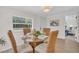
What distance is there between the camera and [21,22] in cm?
198

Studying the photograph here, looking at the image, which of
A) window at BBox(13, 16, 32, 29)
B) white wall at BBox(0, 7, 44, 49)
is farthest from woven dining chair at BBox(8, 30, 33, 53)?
window at BBox(13, 16, 32, 29)

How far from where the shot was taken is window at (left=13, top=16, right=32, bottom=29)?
1959 millimetres

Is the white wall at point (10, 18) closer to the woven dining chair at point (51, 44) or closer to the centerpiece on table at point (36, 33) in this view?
the centerpiece on table at point (36, 33)

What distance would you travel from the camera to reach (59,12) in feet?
6.59

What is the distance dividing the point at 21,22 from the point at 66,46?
1.07 meters

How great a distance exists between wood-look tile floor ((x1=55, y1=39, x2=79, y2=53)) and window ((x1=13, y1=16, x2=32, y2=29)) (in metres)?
0.71

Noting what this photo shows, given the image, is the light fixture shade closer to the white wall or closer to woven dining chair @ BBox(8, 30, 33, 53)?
the white wall

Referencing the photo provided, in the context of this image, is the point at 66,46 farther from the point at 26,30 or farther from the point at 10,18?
the point at 10,18

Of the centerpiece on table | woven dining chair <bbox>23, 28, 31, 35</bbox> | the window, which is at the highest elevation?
the window

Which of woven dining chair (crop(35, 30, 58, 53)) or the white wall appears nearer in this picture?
the white wall

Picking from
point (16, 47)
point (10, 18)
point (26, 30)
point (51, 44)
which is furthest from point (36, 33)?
point (10, 18)
